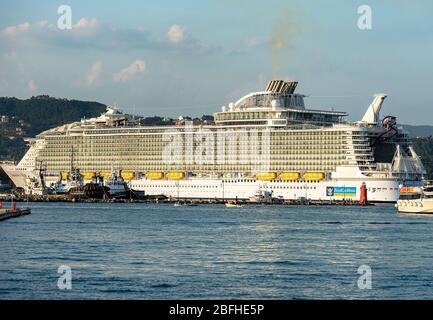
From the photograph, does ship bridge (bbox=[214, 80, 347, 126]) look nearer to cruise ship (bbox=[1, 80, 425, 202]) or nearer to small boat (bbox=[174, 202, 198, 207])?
cruise ship (bbox=[1, 80, 425, 202])

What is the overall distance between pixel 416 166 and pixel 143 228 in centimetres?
5513

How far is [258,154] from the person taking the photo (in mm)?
113250

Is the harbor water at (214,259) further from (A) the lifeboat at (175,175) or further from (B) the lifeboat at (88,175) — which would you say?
(B) the lifeboat at (88,175)

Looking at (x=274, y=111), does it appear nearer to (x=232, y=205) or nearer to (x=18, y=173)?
(x=232, y=205)

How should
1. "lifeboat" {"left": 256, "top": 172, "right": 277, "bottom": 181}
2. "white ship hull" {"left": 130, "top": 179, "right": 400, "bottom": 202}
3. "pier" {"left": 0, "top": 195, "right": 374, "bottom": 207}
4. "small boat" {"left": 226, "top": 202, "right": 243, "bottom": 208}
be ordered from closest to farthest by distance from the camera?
"small boat" {"left": 226, "top": 202, "right": 243, "bottom": 208} < "pier" {"left": 0, "top": 195, "right": 374, "bottom": 207} < "white ship hull" {"left": 130, "top": 179, "right": 400, "bottom": 202} < "lifeboat" {"left": 256, "top": 172, "right": 277, "bottom": 181}

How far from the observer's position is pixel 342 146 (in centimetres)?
10819

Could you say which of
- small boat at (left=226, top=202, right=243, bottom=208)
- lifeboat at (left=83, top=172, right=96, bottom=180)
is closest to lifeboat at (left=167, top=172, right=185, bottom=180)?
lifeboat at (left=83, top=172, right=96, bottom=180)

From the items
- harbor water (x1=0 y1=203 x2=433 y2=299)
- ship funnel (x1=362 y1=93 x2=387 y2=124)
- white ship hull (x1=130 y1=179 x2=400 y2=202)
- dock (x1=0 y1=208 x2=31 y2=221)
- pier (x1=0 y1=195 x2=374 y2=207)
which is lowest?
harbor water (x1=0 y1=203 x2=433 y2=299)

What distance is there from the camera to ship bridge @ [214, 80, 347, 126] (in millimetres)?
115438

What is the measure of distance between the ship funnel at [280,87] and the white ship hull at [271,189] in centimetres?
1404

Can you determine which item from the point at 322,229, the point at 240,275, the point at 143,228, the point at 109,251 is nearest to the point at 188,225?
the point at 143,228

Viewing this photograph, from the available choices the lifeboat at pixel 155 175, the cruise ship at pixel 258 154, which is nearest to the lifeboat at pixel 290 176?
the cruise ship at pixel 258 154

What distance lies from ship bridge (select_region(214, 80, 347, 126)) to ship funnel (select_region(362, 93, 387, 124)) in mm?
4863
